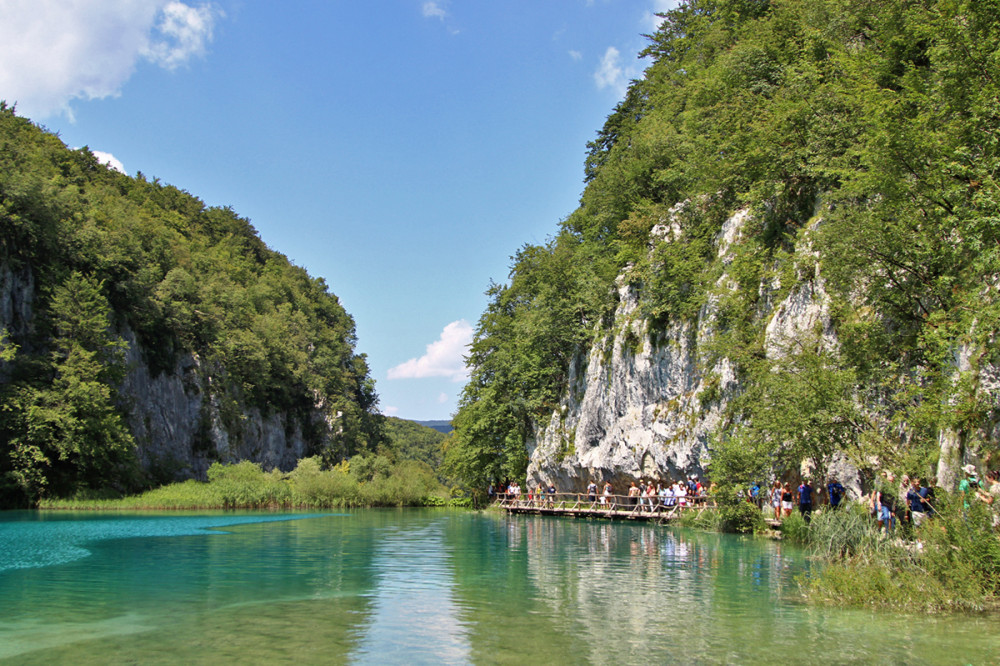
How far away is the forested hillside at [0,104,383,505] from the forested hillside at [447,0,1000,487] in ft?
80.8

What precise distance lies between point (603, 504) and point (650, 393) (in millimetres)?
6634

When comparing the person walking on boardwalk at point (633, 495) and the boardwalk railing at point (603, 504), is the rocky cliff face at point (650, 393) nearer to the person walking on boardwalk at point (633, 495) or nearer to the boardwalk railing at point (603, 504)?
A: the person walking on boardwalk at point (633, 495)

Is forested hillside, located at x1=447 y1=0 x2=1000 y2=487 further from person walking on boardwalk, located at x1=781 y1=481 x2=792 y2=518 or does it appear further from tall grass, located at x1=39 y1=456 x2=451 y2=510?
tall grass, located at x1=39 y1=456 x2=451 y2=510

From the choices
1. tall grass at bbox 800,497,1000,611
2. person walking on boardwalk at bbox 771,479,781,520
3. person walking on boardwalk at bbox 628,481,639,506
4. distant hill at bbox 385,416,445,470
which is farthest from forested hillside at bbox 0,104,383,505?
distant hill at bbox 385,416,445,470

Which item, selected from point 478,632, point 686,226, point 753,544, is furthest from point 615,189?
point 478,632

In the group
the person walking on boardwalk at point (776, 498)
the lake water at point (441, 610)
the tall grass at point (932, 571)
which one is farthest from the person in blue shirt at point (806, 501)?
the tall grass at point (932, 571)

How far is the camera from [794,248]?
85.0 ft

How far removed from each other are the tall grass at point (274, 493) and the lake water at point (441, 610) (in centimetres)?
2706

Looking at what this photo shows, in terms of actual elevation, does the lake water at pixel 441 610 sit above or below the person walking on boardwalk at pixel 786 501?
below

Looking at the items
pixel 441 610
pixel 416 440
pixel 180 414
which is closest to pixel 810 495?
pixel 441 610

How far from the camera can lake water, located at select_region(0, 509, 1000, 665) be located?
8031 mm

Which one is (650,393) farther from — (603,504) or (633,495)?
(603,504)

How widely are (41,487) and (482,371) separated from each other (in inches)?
1172

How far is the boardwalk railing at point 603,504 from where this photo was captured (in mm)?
29453
